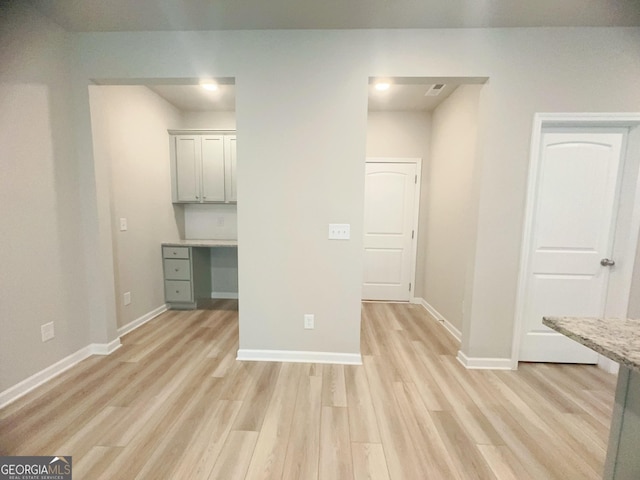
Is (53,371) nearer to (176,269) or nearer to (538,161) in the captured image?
(176,269)

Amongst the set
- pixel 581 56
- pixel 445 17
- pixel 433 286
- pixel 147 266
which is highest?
pixel 445 17

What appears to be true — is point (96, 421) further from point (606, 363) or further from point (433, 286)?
point (606, 363)

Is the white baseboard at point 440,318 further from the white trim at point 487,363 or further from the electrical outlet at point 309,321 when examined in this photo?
the electrical outlet at point 309,321

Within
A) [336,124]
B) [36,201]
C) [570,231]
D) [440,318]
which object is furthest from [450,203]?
[36,201]

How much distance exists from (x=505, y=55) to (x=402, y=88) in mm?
1025

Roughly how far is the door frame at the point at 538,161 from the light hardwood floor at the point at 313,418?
27.3 inches

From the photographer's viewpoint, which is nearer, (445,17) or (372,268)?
(445,17)

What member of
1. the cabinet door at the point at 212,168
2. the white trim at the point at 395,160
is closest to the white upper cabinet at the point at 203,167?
the cabinet door at the point at 212,168

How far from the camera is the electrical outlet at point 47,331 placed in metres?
1.97

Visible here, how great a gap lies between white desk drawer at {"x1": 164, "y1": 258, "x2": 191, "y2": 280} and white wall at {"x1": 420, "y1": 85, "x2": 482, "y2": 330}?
3.25 metres

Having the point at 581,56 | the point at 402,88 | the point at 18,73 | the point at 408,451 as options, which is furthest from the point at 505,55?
the point at 18,73

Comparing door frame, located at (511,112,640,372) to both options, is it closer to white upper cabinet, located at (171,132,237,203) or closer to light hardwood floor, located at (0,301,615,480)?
light hardwood floor, located at (0,301,615,480)

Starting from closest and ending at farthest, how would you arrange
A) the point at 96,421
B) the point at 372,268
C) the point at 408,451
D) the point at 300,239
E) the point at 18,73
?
1. the point at 408,451
2. the point at 96,421
3. the point at 18,73
4. the point at 300,239
5. the point at 372,268

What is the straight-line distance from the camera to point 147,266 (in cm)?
310
